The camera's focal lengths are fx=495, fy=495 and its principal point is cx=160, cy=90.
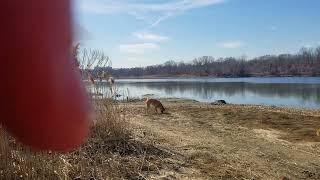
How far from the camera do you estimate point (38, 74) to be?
0.57 meters

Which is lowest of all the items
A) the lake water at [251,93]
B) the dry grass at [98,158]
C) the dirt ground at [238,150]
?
the lake water at [251,93]

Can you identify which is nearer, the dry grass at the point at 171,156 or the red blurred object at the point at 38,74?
the red blurred object at the point at 38,74

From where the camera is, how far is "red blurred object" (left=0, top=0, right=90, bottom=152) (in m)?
0.56

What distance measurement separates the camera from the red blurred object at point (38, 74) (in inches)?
22.1

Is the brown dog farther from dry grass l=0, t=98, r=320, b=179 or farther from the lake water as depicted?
dry grass l=0, t=98, r=320, b=179

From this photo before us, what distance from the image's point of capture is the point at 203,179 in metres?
6.23

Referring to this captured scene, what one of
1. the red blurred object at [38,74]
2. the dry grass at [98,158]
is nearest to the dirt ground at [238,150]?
the dry grass at [98,158]

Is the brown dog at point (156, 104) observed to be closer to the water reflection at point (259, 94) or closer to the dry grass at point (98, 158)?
the water reflection at point (259, 94)

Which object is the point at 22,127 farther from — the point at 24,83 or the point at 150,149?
the point at 150,149

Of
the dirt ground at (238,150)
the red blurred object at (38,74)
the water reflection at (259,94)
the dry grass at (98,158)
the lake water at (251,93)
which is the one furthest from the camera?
the water reflection at (259,94)

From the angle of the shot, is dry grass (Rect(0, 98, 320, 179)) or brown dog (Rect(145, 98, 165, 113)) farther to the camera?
brown dog (Rect(145, 98, 165, 113))

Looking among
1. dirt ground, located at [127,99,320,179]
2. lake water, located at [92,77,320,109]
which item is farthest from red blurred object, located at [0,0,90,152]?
lake water, located at [92,77,320,109]

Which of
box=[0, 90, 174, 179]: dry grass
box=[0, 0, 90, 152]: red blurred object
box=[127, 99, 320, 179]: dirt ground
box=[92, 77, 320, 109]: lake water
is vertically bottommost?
box=[92, 77, 320, 109]: lake water

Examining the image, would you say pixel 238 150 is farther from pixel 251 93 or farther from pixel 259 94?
pixel 251 93
